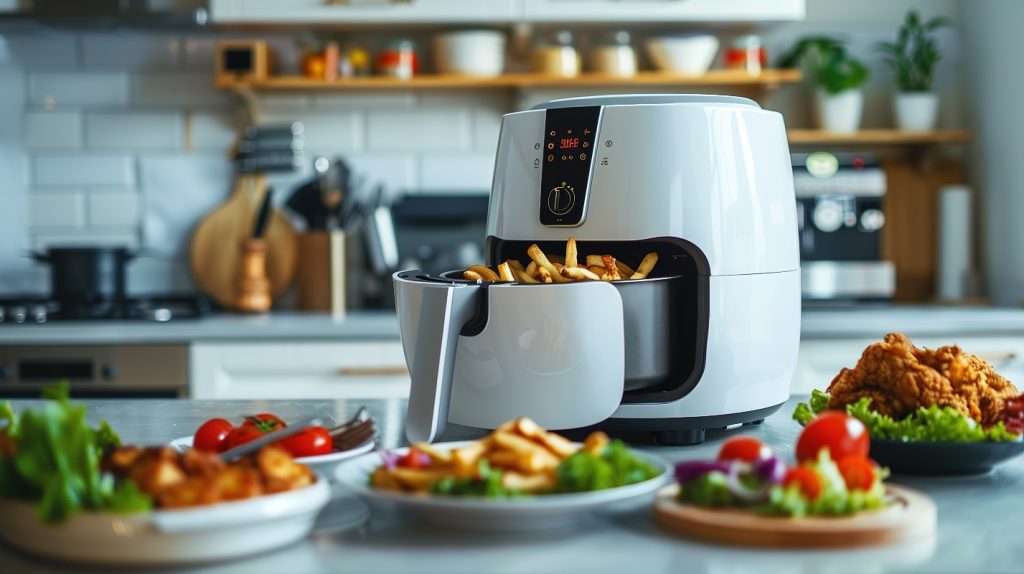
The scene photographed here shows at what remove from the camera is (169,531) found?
0.66m

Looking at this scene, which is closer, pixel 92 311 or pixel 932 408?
pixel 932 408

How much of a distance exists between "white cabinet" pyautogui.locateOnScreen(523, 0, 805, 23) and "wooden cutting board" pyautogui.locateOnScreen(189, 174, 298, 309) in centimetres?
84

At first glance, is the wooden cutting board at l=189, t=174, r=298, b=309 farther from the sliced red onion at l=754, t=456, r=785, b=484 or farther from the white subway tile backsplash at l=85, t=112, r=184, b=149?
the sliced red onion at l=754, t=456, r=785, b=484

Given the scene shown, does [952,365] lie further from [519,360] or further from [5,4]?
[5,4]

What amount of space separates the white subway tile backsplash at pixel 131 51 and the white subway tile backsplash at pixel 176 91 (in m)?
0.03

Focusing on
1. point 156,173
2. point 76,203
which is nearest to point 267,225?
point 156,173

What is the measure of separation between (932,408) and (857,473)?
0.21m

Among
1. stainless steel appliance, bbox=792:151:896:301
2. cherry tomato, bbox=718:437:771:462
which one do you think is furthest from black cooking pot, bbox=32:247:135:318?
cherry tomato, bbox=718:437:771:462

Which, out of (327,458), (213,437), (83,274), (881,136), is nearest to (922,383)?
(327,458)

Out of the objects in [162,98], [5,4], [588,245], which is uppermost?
[5,4]

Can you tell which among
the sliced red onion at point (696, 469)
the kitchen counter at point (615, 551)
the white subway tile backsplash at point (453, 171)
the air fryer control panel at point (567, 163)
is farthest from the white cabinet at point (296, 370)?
the sliced red onion at point (696, 469)

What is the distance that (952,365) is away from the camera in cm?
97

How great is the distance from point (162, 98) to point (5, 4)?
0.42 m

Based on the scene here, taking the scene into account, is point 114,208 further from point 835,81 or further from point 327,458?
point 327,458
